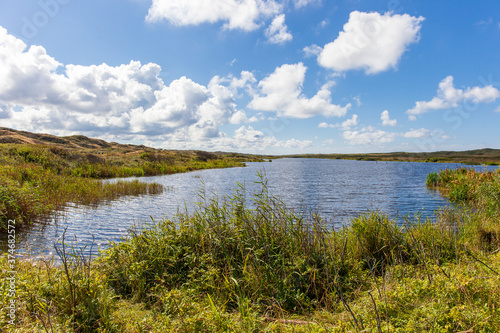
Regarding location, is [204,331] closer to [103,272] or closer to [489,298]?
[103,272]

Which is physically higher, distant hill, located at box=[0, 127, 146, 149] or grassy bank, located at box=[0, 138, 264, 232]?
distant hill, located at box=[0, 127, 146, 149]

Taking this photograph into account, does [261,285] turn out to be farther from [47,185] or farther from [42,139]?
[42,139]

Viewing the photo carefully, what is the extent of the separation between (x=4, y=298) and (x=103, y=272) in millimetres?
1815

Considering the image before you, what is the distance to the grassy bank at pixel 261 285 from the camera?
12.4 feet

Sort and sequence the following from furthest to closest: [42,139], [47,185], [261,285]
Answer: [42,139] → [47,185] → [261,285]

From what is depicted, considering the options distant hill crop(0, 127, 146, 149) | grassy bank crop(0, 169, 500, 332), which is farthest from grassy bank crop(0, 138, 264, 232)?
distant hill crop(0, 127, 146, 149)

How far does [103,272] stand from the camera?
5.93 meters

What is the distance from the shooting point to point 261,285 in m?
5.21

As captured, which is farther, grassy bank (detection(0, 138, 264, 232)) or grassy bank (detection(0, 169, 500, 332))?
grassy bank (detection(0, 138, 264, 232))

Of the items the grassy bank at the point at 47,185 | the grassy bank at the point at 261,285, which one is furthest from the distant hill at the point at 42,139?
the grassy bank at the point at 261,285

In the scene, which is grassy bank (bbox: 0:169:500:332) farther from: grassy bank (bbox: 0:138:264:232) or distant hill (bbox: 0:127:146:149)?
distant hill (bbox: 0:127:146:149)

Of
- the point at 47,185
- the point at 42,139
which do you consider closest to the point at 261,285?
the point at 47,185

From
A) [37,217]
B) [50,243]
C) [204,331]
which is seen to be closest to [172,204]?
[37,217]

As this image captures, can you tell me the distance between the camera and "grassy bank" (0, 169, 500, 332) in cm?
379
